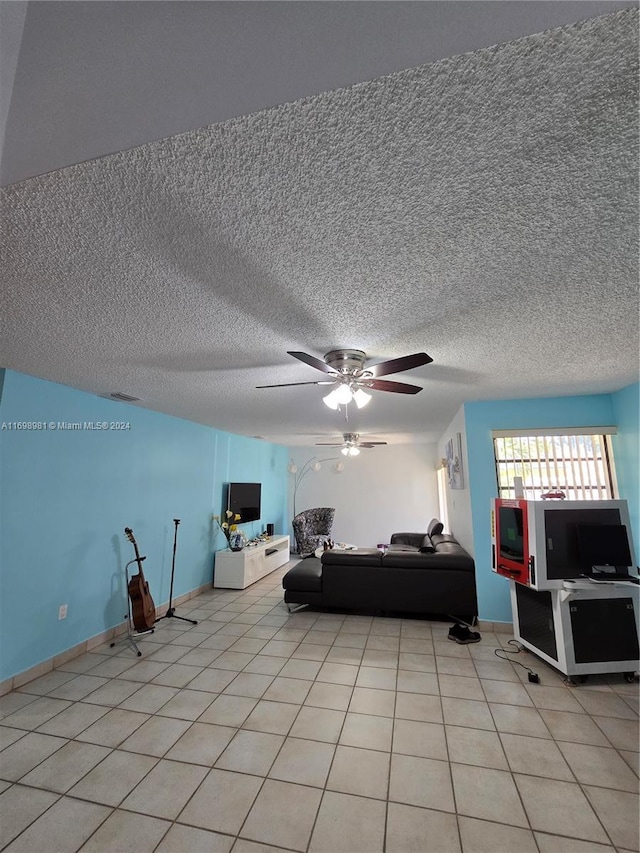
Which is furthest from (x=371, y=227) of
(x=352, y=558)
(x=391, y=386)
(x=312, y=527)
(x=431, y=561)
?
(x=312, y=527)

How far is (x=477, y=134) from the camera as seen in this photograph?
0.93 m

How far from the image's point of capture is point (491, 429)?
12.9 feet

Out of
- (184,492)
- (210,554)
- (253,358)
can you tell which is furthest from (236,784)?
(210,554)

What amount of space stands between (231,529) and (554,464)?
14.6 feet

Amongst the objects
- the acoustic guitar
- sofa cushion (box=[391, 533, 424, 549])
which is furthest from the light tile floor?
sofa cushion (box=[391, 533, 424, 549])

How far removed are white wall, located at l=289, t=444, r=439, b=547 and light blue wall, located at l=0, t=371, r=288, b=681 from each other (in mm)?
3590

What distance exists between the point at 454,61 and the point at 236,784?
2838 mm

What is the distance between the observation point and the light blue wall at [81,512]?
2.75 metres

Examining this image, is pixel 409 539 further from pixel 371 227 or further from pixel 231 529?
pixel 371 227

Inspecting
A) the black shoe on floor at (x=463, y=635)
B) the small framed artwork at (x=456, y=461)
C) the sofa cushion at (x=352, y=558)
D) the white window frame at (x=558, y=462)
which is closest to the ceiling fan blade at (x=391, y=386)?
the white window frame at (x=558, y=462)

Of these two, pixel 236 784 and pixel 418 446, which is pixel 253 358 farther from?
pixel 418 446

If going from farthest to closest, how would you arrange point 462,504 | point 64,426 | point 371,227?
point 462,504 → point 64,426 → point 371,227

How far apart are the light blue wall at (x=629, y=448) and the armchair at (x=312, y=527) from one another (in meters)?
5.16

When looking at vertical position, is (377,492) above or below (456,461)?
below
